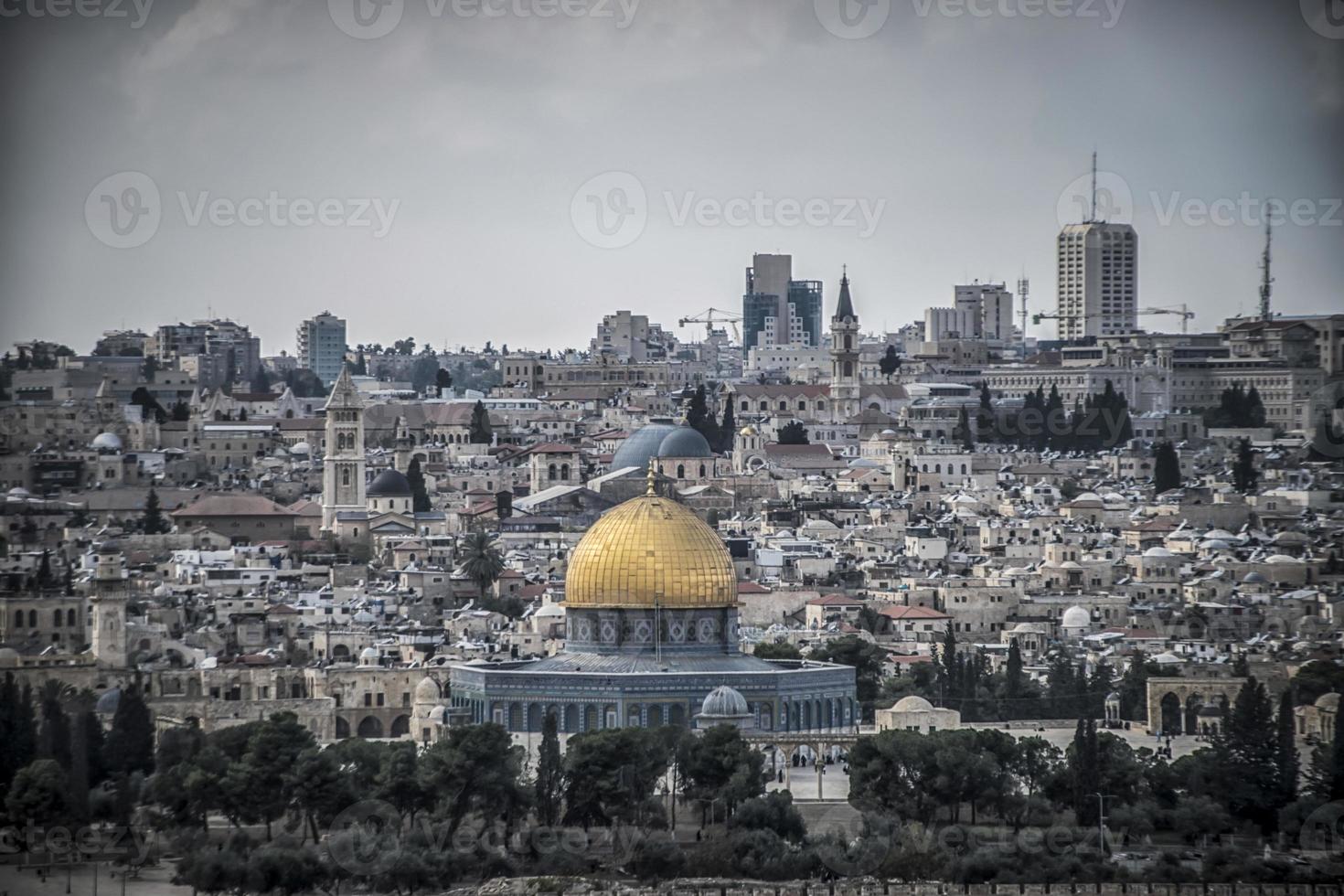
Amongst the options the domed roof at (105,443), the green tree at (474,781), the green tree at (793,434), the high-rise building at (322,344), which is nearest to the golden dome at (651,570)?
the green tree at (474,781)

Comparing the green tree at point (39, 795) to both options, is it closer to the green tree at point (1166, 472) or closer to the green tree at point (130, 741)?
the green tree at point (130, 741)

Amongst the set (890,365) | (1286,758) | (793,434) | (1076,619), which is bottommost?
(1286,758)

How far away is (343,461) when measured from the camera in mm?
92938

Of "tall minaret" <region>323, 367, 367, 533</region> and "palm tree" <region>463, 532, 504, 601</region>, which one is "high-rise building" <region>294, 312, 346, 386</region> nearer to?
"tall minaret" <region>323, 367, 367, 533</region>

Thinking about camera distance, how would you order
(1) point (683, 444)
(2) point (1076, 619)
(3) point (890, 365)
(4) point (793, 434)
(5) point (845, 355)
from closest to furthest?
(2) point (1076, 619) → (1) point (683, 444) → (4) point (793, 434) → (5) point (845, 355) → (3) point (890, 365)

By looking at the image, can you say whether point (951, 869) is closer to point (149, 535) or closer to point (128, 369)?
point (149, 535)

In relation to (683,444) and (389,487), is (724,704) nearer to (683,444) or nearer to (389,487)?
(389,487)

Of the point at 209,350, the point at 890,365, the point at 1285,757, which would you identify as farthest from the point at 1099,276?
the point at 1285,757

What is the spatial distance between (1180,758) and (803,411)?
64.2m

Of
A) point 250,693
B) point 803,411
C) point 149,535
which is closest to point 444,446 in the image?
point 803,411

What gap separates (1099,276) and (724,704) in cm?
10038

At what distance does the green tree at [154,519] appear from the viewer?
88562 millimetres

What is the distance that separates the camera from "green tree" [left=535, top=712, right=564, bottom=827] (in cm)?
5347

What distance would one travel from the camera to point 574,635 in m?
63.3
